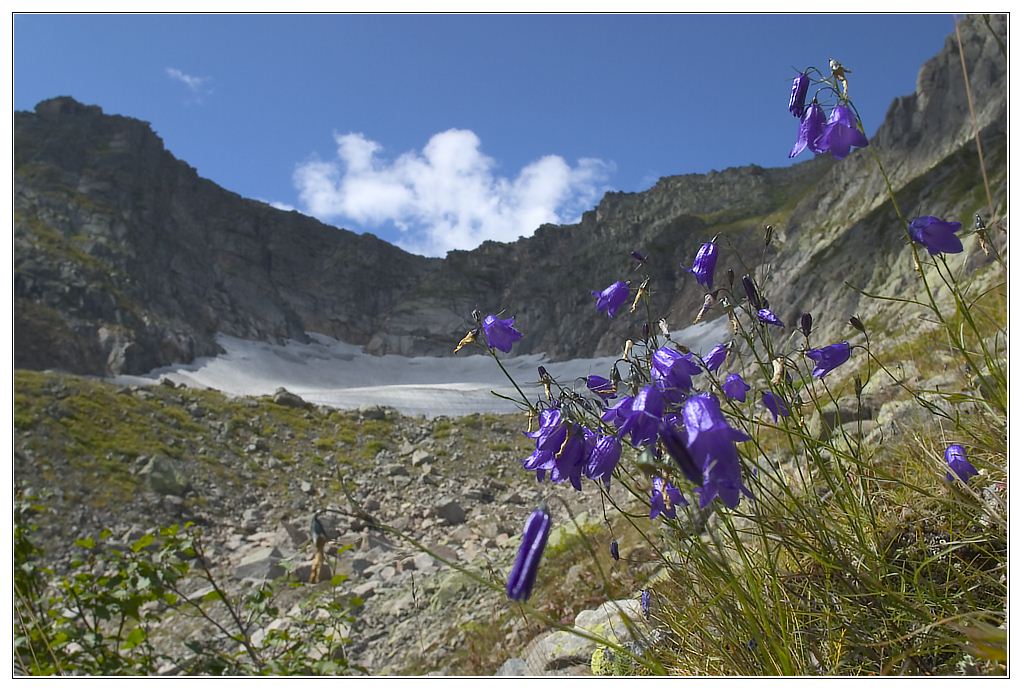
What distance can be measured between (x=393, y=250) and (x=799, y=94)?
123 metres

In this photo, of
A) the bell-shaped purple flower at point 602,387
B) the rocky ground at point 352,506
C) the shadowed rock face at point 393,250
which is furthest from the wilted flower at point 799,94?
the shadowed rock face at point 393,250

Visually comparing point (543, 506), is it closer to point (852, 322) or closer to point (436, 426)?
point (852, 322)

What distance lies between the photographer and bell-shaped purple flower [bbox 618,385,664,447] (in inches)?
58.1

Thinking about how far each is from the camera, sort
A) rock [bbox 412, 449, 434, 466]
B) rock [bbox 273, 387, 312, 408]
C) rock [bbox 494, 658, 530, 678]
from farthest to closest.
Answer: rock [bbox 273, 387, 312, 408] → rock [bbox 412, 449, 434, 466] → rock [bbox 494, 658, 530, 678]

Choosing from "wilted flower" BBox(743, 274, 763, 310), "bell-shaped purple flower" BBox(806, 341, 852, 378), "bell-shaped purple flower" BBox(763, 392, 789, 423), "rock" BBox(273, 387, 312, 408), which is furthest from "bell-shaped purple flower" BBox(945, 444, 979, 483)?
"rock" BBox(273, 387, 312, 408)

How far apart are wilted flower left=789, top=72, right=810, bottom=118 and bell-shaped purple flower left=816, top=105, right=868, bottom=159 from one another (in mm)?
112

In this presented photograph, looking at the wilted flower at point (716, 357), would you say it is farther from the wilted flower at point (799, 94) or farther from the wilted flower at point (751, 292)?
the wilted flower at point (799, 94)

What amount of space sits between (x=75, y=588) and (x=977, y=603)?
12.4 ft

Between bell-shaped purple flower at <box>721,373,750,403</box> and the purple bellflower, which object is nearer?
the purple bellflower

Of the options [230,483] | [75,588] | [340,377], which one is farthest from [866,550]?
[340,377]

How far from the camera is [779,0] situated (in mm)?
2262

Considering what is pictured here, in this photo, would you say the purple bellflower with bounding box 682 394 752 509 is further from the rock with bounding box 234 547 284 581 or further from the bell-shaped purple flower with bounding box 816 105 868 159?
the rock with bounding box 234 547 284 581

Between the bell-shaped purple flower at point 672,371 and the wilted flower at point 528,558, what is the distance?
19.8 inches

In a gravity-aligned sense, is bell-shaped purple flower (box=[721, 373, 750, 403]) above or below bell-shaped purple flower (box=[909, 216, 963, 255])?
below
